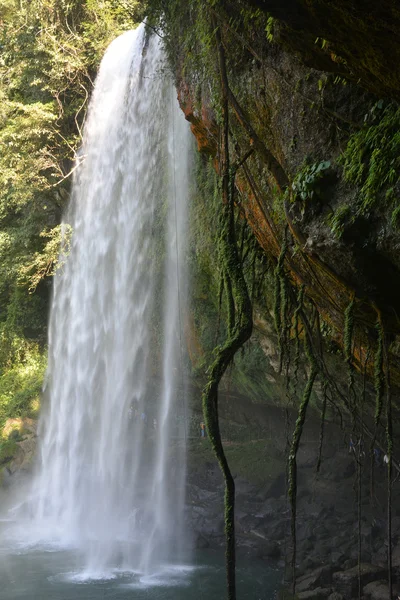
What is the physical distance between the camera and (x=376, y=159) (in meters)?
3.47

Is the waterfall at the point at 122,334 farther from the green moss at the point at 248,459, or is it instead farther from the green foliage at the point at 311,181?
the green foliage at the point at 311,181

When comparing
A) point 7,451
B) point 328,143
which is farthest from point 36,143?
point 328,143

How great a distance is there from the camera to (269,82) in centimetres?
485

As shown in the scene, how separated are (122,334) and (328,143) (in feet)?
31.9

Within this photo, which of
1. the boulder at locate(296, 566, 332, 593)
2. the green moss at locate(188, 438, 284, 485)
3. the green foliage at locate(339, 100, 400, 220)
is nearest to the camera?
the green foliage at locate(339, 100, 400, 220)

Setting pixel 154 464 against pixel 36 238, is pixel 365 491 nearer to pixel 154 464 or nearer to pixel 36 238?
pixel 154 464

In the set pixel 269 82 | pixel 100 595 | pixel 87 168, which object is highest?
pixel 87 168

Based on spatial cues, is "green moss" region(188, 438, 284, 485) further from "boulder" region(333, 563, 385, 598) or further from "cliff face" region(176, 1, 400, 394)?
"cliff face" region(176, 1, 400, 394)

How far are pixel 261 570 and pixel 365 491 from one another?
2.87m

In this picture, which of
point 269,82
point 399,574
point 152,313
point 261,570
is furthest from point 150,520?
point 269,82

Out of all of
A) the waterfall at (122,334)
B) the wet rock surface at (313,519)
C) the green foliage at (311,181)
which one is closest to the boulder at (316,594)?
the wet rock surface at (313,519)

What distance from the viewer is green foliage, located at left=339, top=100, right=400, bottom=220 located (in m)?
3.40

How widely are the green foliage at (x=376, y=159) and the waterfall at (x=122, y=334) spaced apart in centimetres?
767

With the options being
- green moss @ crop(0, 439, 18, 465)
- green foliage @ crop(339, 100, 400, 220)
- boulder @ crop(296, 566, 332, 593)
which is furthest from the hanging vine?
green moss @ crop(0, 439, 18, 465)
